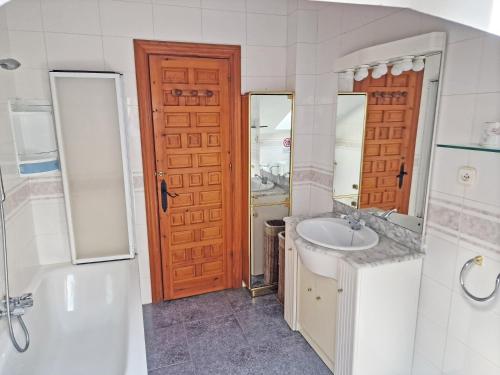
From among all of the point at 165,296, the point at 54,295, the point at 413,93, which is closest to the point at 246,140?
the point at 413,93

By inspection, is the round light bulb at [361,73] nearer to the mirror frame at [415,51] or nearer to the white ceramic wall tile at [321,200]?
the mirror frame at [415,51]

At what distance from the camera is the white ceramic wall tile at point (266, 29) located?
277 cm

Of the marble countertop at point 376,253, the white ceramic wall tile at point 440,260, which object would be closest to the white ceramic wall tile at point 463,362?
the white ceramic wall tile at point 440,260

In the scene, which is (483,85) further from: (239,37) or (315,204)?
(239,37)

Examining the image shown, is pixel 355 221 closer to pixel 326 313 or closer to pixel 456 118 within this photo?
pixel 326 313

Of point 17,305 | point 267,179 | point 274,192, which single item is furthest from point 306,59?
point 17,305

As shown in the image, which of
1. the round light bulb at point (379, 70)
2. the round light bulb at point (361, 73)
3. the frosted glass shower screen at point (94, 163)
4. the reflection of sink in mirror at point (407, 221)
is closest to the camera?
the reflection of sink in mirror at point (407, 221)

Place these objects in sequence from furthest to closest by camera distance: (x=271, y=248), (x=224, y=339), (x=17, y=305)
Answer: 1. (x=271, y=248)
2. (x=224, y=339)
3. (x=17, y=305)

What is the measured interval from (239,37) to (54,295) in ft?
8.12

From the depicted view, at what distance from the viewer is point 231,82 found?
2.81 meters

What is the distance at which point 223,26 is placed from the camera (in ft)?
8.80

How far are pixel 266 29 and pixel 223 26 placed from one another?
39cm

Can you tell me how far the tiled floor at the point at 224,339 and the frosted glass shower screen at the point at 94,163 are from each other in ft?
2.24

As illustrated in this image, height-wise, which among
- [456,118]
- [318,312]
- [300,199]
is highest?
[456,118]
